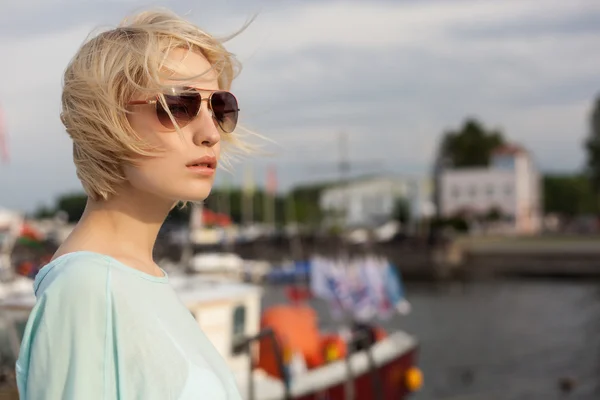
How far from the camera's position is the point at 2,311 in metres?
9.75

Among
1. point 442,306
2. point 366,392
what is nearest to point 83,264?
point 366,392

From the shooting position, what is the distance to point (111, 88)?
1.48 metres

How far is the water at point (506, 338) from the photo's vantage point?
22.1 meters

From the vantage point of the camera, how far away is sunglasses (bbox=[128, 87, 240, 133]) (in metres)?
1.52

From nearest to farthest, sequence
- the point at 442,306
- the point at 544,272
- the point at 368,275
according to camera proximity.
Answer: the point at 368,275, the point at 442,306, the point at 544,272

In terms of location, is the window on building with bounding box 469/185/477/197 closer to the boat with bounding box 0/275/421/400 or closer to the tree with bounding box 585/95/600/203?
the tree with bounding box 585/95/600/203

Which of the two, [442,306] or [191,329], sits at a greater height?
[191,329]

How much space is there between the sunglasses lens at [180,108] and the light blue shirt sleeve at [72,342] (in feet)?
1.10

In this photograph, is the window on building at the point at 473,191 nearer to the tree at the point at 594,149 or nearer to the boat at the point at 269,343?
the tree at the point at 594,149

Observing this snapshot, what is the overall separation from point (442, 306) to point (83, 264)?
41.2 meters

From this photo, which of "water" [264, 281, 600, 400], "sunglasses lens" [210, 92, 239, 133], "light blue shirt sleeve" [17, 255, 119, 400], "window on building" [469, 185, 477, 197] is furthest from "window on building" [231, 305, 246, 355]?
"window on building" [469, 185, 477, 197]

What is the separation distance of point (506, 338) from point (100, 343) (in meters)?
30.9

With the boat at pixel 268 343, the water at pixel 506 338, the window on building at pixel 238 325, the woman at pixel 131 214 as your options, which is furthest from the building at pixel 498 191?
the woman at pixel 131 214

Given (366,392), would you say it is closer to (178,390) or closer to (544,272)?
(178,390)
